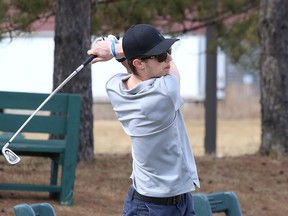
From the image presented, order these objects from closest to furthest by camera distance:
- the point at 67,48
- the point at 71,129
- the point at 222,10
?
the point at 71,129 → the point at 67,48 → the point at 222,10

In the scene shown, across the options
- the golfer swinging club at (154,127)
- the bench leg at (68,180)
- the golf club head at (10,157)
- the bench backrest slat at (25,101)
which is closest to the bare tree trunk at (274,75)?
the bench leg at (68,180)

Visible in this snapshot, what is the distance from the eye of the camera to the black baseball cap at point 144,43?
4.69 metres

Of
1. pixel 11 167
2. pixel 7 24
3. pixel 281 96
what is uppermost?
pixel 7 24

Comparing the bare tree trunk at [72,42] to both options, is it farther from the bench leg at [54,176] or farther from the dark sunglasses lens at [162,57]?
the dark sunglasses lens at [162,57]

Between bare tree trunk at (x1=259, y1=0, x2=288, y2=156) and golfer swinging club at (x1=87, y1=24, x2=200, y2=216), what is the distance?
22.1ft

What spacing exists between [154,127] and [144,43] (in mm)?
407

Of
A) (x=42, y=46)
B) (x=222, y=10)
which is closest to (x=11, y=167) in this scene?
(x=222, y=10)

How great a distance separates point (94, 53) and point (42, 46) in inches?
824

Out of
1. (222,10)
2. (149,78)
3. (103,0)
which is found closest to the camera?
(149,78)

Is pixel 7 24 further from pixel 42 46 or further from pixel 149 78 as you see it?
pixel 42 46

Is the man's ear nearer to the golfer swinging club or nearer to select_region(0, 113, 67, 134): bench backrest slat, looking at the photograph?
the golfer swinging club

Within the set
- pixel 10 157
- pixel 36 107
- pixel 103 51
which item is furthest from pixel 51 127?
pixel 103 51

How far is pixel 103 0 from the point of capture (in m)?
11.9

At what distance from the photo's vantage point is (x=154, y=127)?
466 centimetres
